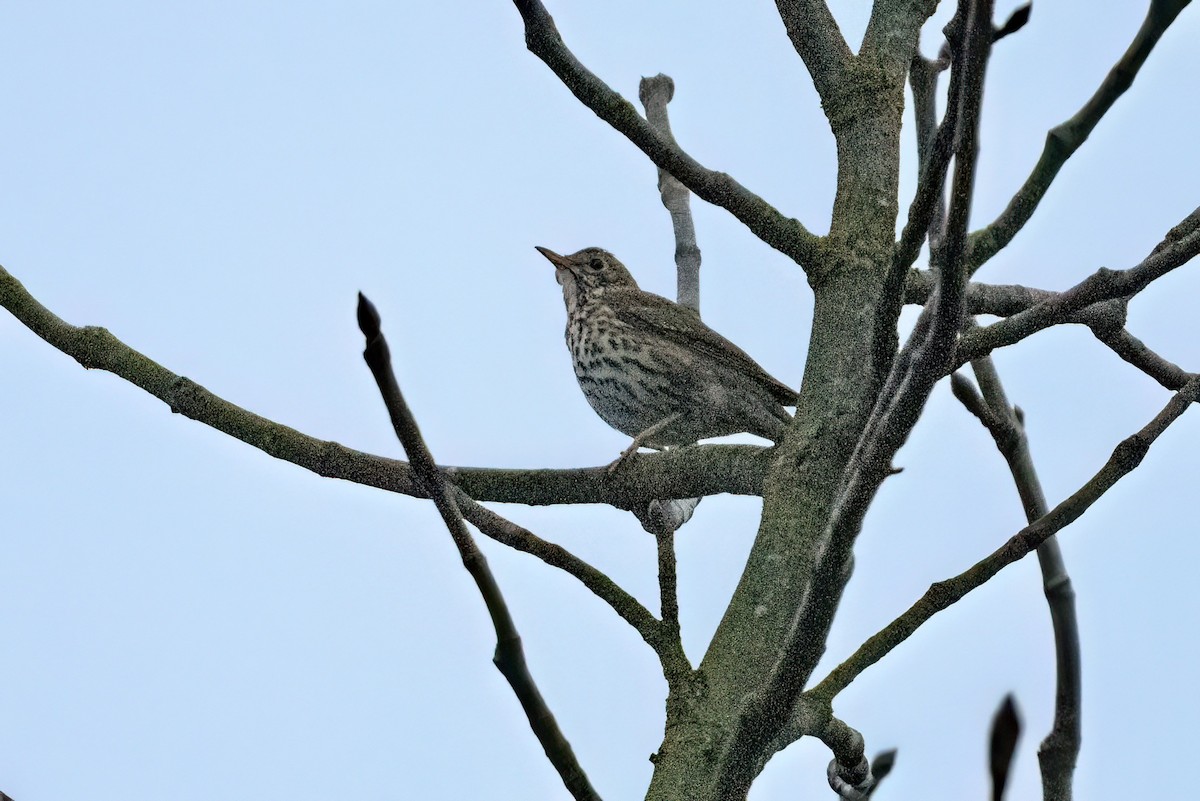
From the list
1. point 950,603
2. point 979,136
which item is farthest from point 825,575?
point 979,136

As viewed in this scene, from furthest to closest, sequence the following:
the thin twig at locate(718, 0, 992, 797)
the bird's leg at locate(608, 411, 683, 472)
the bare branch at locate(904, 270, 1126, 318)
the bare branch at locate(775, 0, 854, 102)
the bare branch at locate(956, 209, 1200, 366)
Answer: the bird's leg at locate(608, 411, 683, 472) → the bare branch at locate(904, 270, 1126, 318) → the bare branch at locate(775, 0, 854, 102) → the bare branch at locate(956, 209, 1200, 366) → the thin twig at locate(718, 0, 992, 797)

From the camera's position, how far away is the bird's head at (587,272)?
25.0ft

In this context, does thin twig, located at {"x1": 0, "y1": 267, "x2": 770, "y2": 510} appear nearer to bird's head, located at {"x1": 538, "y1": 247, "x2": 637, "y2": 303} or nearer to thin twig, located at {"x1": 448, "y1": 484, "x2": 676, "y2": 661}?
thin twig, located at {"x1": 448, "y1": 484, "x2": 676, "y2": 661}

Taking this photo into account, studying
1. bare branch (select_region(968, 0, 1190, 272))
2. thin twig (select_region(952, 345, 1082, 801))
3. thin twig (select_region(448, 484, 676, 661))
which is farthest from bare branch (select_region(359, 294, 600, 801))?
bare branch (select_region(968, 0, 1190, 272))

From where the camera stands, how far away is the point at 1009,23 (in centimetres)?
238

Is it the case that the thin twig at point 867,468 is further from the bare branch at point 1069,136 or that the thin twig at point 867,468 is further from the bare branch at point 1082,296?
the bare branch at point 1082,296

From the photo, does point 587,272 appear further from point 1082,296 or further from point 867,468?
point 867,468

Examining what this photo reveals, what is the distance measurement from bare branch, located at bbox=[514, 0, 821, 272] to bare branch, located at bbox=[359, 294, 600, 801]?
67.8 inches

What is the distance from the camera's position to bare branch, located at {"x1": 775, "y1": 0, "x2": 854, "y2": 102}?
417 centimetres

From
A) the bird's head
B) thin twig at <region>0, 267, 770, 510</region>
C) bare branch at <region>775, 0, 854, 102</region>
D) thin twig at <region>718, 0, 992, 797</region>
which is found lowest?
thin twig at <region>718, 0, 992, 797</region>

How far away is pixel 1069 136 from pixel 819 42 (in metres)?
1.61

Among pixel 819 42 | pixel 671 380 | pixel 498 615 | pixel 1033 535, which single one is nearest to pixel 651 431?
pixel 671 380

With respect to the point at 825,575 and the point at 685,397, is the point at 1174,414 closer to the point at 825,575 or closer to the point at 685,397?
the point at 825,575

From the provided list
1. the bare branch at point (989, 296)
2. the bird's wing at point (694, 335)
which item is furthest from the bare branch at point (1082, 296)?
the bird's wing at point (694, 335)
